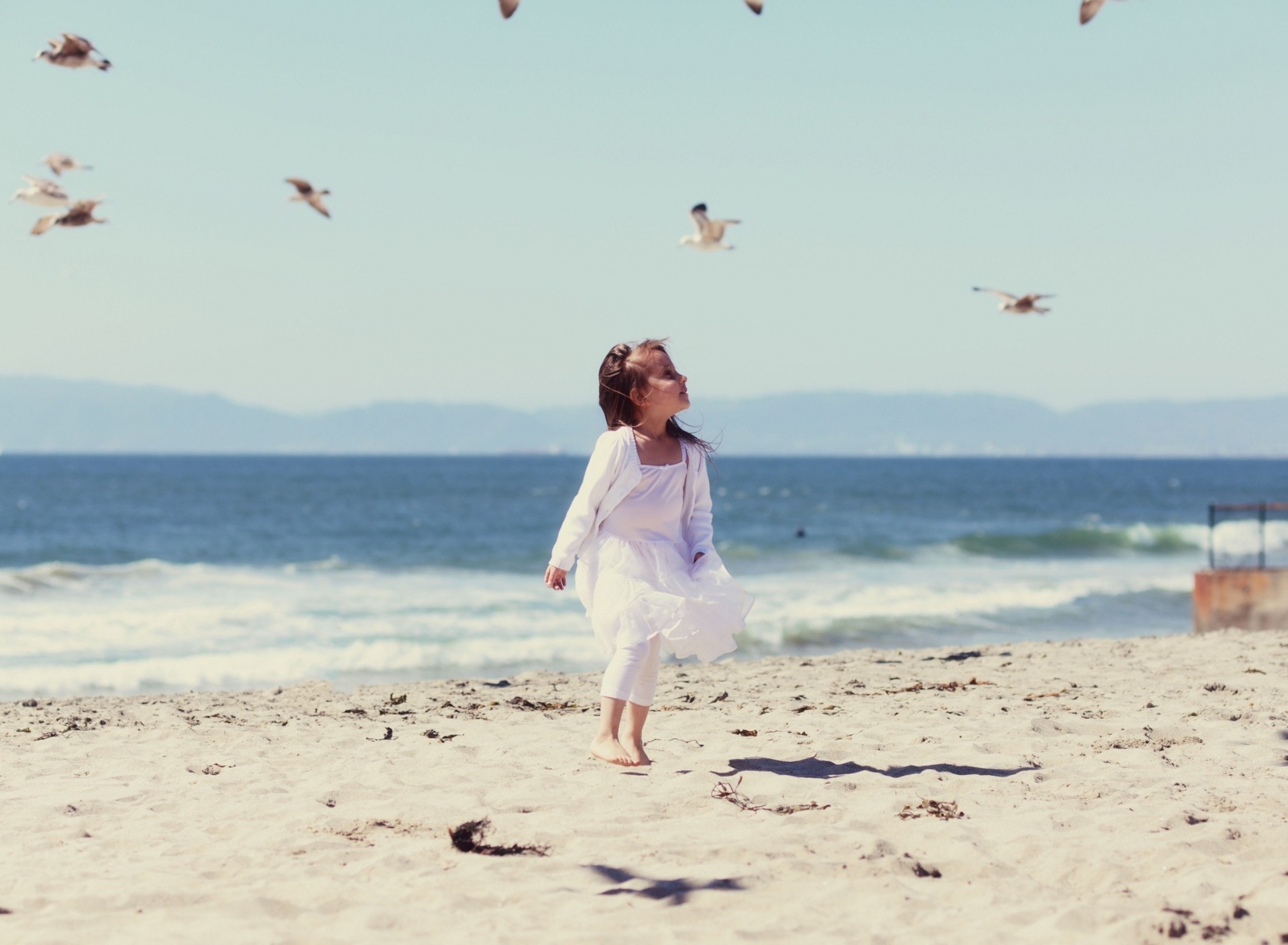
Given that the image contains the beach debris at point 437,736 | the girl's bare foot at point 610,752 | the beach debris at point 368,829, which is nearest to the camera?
the beach debris at point 368,829

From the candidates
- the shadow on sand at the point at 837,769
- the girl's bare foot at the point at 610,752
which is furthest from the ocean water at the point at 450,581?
the shadow on sand at the point at 837,769

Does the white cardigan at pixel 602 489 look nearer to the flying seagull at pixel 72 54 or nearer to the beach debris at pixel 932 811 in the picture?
the beach debris at pixel 932 811

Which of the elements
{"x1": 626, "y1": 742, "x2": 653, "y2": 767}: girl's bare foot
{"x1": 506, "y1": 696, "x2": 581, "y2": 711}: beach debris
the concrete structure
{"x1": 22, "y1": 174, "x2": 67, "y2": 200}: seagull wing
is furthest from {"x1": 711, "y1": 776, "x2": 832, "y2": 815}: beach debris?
the concrete structure

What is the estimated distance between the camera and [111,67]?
6902 mm

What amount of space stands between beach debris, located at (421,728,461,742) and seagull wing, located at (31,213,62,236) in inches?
169

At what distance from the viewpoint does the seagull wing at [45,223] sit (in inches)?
295

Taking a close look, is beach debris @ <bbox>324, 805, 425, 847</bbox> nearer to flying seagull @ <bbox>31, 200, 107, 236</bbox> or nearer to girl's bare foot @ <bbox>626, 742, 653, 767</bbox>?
girl's bare foot @ <bbox>626, 742, 653, 767</bbox>

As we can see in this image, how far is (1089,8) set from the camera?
5.19 metres

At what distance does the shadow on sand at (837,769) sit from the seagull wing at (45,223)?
18.8ft

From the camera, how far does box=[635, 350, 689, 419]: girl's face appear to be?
4680 millimetres

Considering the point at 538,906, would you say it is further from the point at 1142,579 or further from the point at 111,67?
the point at 1142,579

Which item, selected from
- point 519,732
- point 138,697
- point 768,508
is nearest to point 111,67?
point 138,697

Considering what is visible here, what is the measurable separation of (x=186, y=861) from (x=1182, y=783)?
3.60m

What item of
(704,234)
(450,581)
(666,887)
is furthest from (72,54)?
(450,581)
